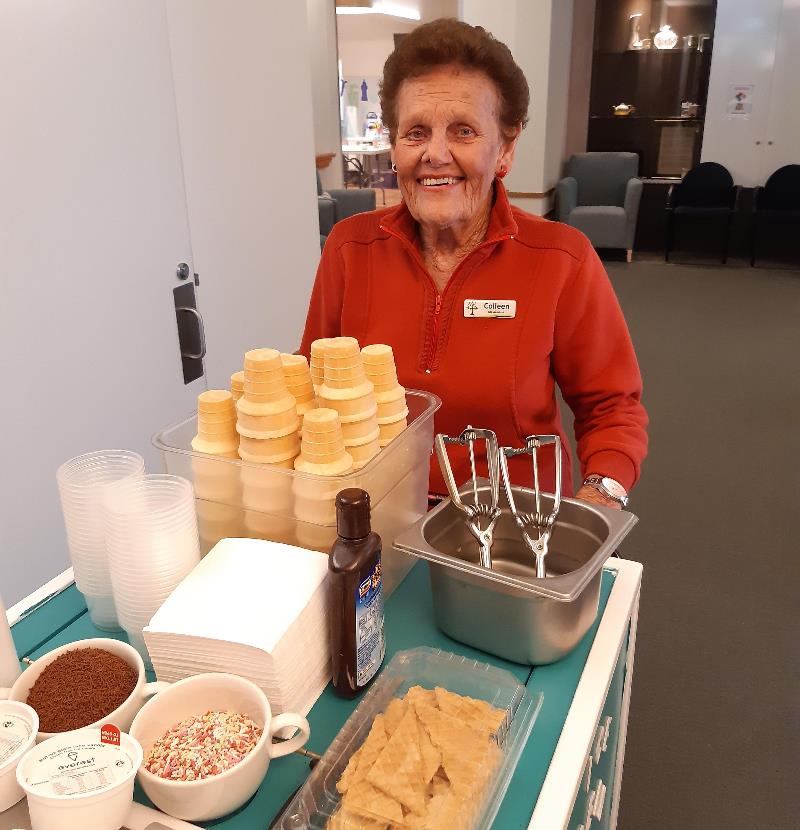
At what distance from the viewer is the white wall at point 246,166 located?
8.63ft

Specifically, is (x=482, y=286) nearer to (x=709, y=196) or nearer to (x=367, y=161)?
(x=709, y=196)

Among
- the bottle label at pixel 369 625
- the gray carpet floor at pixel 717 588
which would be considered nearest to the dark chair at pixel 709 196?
the gray carpet floor at pixel 717 588

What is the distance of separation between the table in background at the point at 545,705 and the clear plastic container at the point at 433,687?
0.04 metres

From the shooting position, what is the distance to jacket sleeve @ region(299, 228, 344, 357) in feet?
5.76

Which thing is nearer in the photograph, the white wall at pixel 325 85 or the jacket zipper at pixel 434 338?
the jacket zipper at pixel 434 338

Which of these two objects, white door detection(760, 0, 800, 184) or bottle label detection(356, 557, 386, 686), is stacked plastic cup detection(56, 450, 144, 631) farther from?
white door detection(760, 0, 800, 184)

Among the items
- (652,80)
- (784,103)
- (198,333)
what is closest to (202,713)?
(198,333)

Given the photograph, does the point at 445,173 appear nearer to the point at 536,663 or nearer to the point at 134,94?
the point at 536,663

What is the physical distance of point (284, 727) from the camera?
33.3 inches

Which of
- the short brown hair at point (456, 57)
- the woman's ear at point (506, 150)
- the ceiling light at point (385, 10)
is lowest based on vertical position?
the woman's ear at point (506, 150)

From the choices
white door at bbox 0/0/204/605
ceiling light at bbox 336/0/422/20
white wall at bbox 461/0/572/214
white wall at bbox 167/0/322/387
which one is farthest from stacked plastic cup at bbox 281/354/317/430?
ceiling light at bbox 336/0/422/20

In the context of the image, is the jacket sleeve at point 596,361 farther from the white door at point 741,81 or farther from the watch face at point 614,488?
the white door at point 741,81

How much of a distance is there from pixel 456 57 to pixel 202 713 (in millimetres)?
1250

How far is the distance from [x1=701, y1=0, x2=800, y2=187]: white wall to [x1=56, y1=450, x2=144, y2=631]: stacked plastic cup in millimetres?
8301
